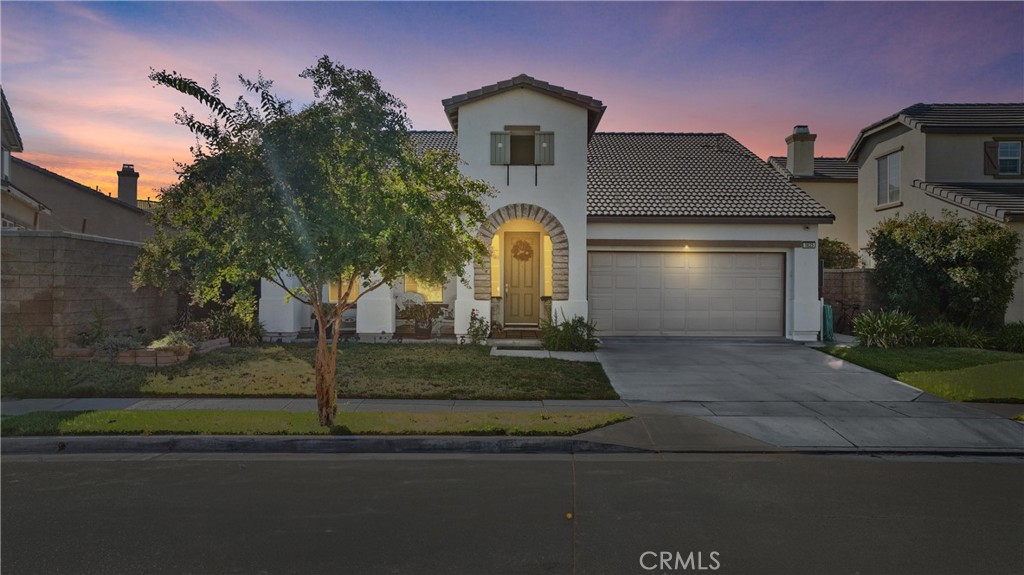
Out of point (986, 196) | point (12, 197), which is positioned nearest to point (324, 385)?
point (12, 197)

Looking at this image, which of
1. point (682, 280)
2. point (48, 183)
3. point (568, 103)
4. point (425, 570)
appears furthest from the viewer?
point (48, 183)

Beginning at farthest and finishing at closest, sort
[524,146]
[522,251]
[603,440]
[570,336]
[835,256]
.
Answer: [835,256] < [522,251] < [524,146] < [570,336] < [603,440]

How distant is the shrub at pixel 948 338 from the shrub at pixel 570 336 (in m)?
8.17

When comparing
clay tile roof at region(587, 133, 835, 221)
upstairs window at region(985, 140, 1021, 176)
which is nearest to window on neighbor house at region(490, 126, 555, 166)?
clay tile roof at region(587, 133, 835, 221)

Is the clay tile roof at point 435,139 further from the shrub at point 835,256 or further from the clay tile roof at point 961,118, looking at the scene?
the clay tile roof at point 961,118

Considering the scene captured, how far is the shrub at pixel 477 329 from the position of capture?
1673 cm

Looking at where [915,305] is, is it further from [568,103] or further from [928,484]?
[928,484]

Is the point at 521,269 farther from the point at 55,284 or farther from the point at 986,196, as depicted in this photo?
the point at 986,196

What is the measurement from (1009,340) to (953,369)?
434 centimetres

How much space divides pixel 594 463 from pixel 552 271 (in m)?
10.3

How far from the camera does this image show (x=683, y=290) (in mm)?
18578

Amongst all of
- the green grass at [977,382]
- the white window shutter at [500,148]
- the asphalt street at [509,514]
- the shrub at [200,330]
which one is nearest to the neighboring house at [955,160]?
the green grass at [977,382]

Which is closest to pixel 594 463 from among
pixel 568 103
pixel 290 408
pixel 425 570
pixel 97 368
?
pixel 425 570

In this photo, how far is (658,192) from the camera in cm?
1927
